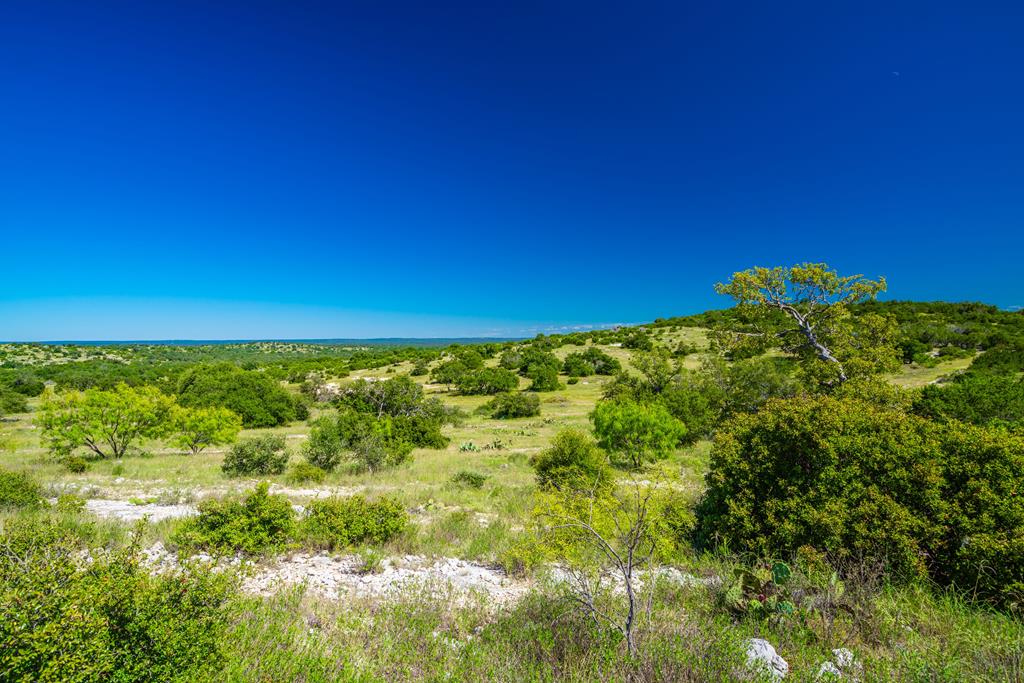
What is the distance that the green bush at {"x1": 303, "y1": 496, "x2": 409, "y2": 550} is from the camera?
7.49 metres

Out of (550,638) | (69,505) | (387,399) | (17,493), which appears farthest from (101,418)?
(550,638)

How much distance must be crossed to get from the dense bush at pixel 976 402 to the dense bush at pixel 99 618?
16279 mm

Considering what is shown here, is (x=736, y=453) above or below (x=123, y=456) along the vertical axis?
above

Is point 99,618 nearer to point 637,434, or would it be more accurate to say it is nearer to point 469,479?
point 469,479

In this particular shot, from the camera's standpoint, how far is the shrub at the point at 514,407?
98.7 feet

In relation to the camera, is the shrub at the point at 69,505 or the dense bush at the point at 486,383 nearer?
the shrub at the point at 69,505

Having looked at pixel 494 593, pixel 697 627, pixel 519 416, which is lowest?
pixel 519 416

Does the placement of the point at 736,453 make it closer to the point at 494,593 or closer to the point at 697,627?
the point at 697,627

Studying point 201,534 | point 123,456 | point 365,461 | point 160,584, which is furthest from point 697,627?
point 123,456

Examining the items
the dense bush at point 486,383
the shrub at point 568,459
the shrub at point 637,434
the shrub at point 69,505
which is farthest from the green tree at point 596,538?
the dense bush at point 486,383

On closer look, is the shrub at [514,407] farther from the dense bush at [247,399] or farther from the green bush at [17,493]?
the green bush at [17,493]

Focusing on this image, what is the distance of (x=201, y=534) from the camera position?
6992 mm

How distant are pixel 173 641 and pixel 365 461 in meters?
13.2

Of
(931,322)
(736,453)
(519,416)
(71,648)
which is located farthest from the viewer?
(931,322)
